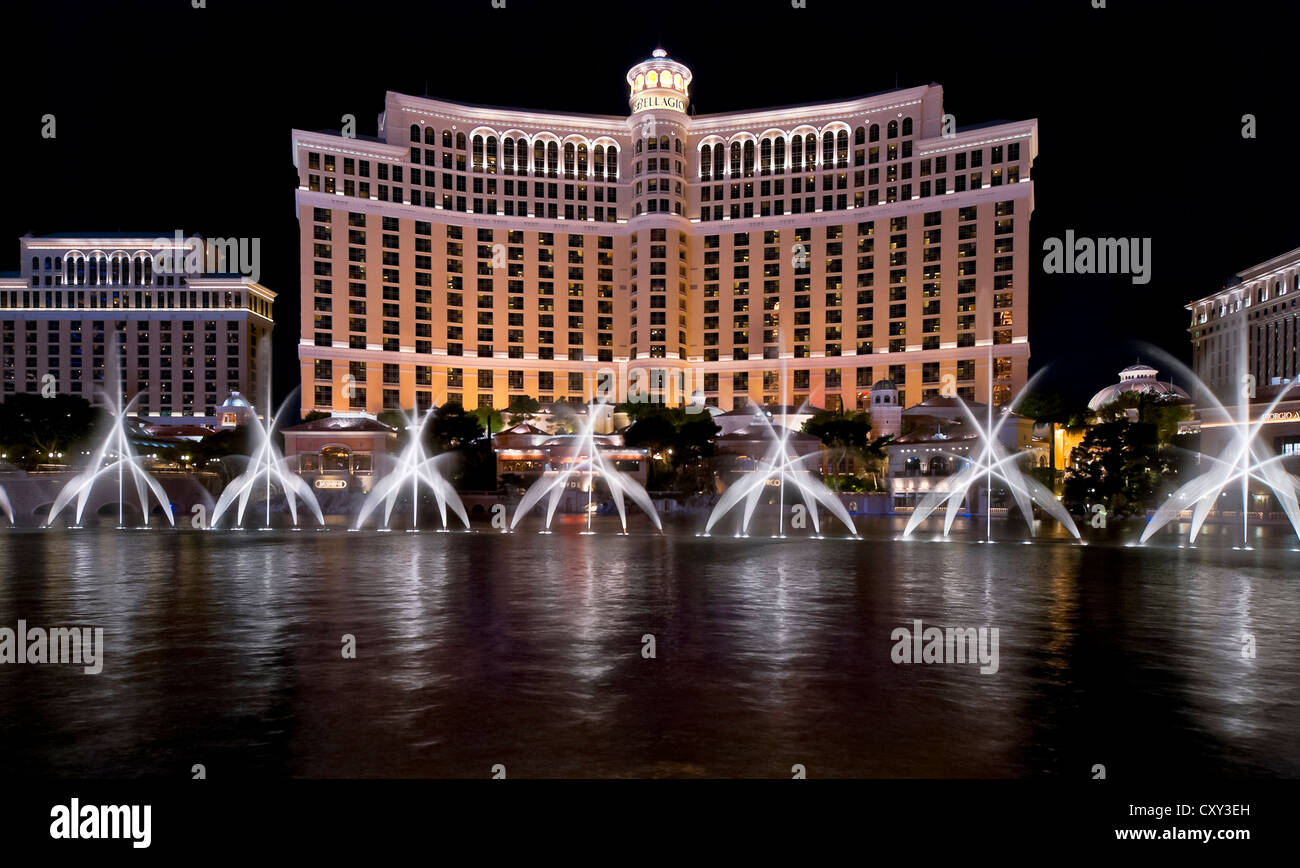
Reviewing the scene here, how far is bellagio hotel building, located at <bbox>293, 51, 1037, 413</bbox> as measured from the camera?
4609 inches

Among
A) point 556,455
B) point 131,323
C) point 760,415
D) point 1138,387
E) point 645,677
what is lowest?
point 645,677

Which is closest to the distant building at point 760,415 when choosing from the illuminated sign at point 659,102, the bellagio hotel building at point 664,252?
the bellagio hotel building at point 664,252

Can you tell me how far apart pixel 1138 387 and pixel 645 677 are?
109 meters

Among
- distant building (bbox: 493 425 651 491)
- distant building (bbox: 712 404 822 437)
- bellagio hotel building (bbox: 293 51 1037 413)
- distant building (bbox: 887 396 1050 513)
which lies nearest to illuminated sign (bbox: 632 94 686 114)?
bellagio hotel building (bbox: 293 51 1037 413)

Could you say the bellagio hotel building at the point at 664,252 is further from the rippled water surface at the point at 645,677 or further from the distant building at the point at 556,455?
the rippled water surface at the point at 645,677

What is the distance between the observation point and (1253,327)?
141 m

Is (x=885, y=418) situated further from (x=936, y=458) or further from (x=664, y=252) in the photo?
(x=664, y=252)

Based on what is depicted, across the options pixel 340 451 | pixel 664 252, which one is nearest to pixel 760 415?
pixel 664 252

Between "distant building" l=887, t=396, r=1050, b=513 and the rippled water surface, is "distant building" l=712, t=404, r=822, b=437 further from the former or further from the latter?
the rippled water surface

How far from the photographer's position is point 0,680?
453 inches

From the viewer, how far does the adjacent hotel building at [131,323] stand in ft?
495
